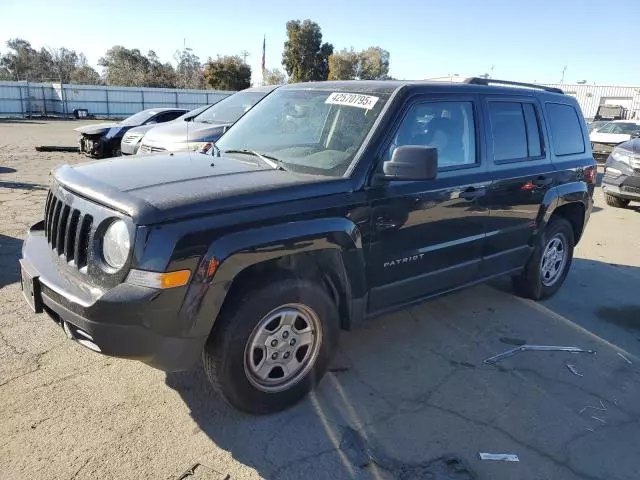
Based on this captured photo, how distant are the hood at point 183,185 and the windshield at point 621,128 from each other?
18.9 meters

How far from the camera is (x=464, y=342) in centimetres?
423

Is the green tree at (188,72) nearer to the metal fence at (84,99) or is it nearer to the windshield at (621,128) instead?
the metal fence at (84,99)

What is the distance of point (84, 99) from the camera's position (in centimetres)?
3816

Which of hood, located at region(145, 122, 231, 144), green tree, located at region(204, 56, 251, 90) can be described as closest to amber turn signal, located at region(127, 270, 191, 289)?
hood, located at region(145, 122, 231, 144)

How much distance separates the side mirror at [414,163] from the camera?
306cm

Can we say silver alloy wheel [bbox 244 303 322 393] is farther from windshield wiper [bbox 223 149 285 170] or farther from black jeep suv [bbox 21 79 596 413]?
windshield wiper [bbox 223 149 285 170]

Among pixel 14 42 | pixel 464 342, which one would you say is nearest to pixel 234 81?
pixel 14 42

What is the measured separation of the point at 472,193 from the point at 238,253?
2.06 m

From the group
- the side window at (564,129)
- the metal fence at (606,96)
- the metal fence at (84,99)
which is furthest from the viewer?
the metal fence at (84,99)

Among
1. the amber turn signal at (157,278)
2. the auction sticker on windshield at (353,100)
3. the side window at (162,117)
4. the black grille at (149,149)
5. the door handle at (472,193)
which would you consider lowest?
the black grille at (149,149)

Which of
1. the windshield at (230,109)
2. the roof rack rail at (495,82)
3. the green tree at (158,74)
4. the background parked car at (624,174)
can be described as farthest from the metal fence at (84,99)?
the roof rack rail at (495,82)

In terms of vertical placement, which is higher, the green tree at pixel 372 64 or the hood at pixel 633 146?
the green tree at pixel 372 64

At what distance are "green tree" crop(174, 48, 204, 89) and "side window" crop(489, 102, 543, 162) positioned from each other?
61009 millimetres

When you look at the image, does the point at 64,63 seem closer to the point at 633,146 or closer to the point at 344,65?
the point at 344,65
